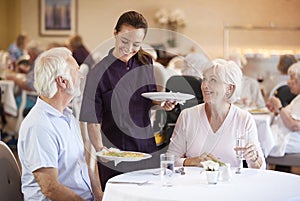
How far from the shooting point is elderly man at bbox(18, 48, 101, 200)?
2562mm

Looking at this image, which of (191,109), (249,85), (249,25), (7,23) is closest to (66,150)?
(191,109)

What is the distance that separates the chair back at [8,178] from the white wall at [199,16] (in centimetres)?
789

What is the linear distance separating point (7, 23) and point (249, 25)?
458 centimetres

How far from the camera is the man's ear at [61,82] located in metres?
2.68

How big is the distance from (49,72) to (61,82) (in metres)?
0.07

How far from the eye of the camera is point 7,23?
11555mm

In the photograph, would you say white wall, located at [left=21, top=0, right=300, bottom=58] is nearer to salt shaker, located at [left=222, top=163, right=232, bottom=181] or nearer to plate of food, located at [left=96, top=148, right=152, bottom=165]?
plate of food, located at [left=96, top=148, right=152, bottom=165]

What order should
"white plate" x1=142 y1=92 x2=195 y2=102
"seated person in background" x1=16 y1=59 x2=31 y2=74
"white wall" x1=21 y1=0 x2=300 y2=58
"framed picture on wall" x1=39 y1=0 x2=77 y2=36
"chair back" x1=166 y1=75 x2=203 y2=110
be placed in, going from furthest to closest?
"framed picture on wall" x1=39 y1=0 x2=77 y2=36, "white wall" x1=21 y1=0 x2=300 y2=58, "seated person in background" x1=16 y1=59 x2=31 y2=74, "chair back" x1=166 y1=75 x2=203 y2=110, "white plate" x1=142 y1=92 x2=195 y2=102

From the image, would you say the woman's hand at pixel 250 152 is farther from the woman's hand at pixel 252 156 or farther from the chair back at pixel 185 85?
the chair back at pixel 185 85

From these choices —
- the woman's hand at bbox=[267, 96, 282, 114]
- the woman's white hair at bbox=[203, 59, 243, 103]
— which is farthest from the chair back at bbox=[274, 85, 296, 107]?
the woman's white hair at bbox=[203, 59, 243, 103]

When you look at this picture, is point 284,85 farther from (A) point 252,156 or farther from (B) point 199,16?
(B) point 199,16

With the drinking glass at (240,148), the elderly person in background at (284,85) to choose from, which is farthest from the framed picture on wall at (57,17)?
the drinking glass at (240,148)

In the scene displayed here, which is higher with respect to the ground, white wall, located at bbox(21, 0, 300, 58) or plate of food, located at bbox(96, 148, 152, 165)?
white wall, located at bbox(21, 0, 300, 58)

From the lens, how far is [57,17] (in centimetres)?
1118
